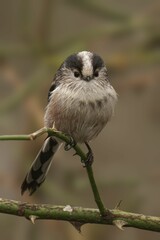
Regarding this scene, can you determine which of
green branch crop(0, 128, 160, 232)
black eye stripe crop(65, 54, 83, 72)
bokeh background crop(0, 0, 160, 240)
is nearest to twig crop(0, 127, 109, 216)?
green branch crop(0, 128, 160, 232)

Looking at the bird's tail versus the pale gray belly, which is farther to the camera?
the pale gray belly

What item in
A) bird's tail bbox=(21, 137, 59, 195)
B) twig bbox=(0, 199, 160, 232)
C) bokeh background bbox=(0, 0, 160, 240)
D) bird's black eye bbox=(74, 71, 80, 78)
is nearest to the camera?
twig bbox=(0, 199, 160, 232)

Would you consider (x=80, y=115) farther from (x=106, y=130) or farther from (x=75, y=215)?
(x=106, y=130)

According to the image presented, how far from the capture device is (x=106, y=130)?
6039 mm

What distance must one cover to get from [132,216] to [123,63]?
9.74 ft

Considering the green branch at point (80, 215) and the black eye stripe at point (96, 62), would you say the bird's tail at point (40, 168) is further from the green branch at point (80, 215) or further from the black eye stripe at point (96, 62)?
the green branch at point (80, 215)

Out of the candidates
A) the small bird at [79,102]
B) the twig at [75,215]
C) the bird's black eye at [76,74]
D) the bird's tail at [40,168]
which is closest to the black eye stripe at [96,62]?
the small bird at [79,102]

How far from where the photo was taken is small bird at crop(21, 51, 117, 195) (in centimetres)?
382

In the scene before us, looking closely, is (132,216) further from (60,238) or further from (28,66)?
(28,66)

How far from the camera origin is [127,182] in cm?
525

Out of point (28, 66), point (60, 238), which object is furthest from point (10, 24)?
point (60, 238)

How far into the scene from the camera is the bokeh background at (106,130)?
5271 mm

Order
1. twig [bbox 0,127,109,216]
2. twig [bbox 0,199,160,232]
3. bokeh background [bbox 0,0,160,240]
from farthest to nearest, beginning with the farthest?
bokeh background [bbox 0,0,160,240] < twig [bbox 0,199,160,232] < twig [bbox 0,127,109,216]

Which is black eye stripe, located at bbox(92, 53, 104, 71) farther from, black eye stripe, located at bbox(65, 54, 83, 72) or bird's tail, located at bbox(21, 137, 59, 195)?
bird's tail, located at bbox(21, 137, 59, 195)
